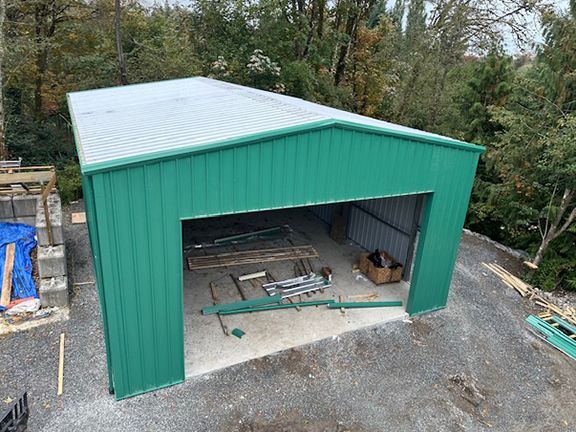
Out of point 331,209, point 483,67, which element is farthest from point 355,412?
point 483,67

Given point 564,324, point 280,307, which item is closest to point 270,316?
point 280,307

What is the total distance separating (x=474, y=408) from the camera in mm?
6246

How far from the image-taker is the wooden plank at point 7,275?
26.2 ft

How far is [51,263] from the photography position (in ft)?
27.0

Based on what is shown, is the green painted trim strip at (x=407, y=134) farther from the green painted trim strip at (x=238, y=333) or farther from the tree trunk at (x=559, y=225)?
the tree trunk at (x=559, y=225)

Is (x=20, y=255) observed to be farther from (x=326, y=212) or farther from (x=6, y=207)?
(x=326, y=212)

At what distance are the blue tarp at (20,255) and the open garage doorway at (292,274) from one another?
3.31m

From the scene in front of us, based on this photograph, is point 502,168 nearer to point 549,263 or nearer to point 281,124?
point 549,263

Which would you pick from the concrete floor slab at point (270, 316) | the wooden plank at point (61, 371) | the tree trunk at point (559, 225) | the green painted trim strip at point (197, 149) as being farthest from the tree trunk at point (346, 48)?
the wooden plank at point (61, 371)

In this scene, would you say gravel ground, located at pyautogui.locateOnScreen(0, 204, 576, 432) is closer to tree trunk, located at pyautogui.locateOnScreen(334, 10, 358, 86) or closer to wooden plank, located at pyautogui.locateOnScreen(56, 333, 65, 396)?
wooden plank, located at pyautogui.locateOnScreen(56, 333, 65, 396)

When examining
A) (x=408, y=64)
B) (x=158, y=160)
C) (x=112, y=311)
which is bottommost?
(x=112, y=311)

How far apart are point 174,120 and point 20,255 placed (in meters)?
5.30

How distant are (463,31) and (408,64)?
285cm

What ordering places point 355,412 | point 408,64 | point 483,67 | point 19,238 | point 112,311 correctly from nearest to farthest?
point 112,311 < point 355,412 < point 19,238 < point 483,67 < point 408,64
